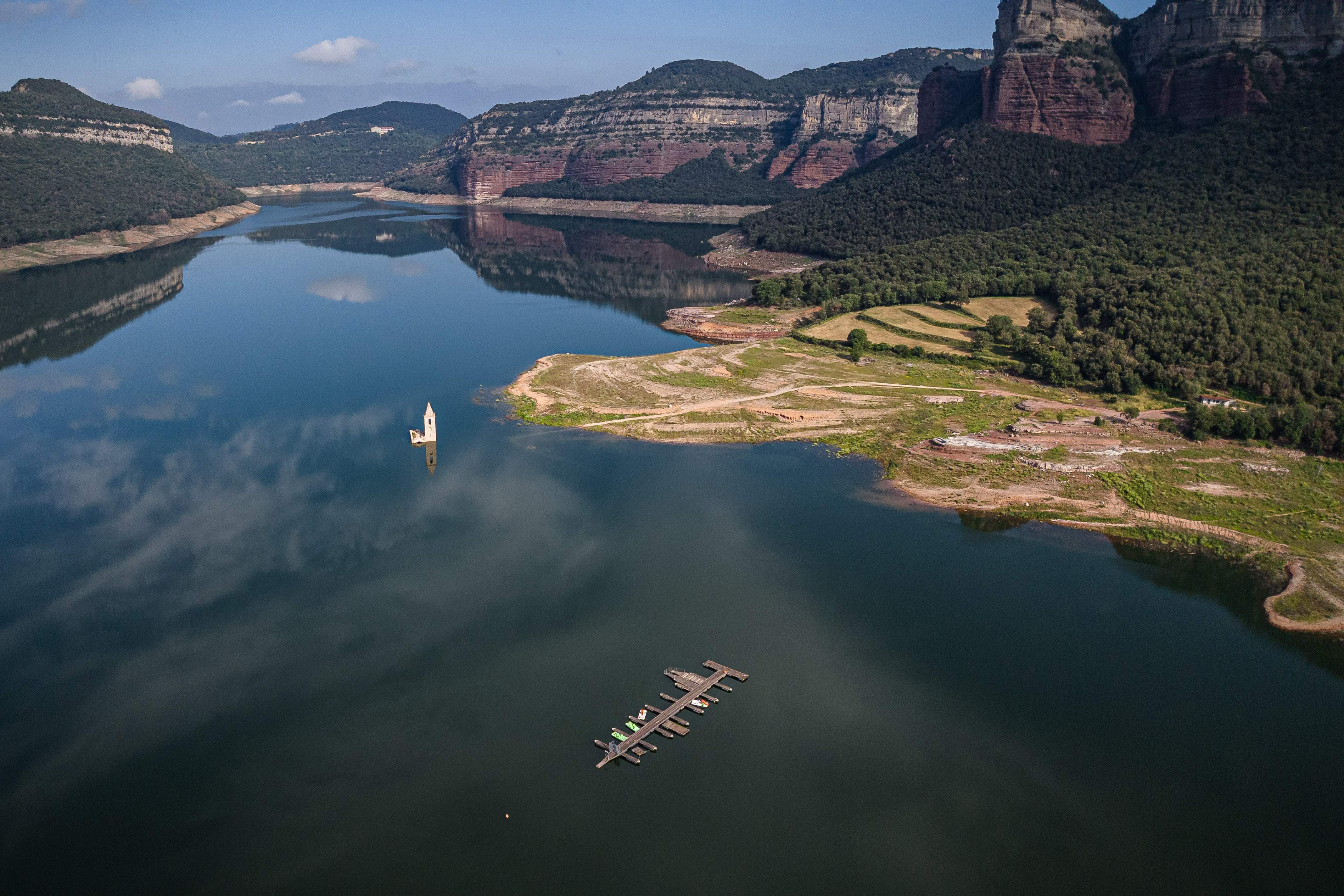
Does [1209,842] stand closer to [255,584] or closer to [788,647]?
[788,647]

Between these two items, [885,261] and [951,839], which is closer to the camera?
[951,839]

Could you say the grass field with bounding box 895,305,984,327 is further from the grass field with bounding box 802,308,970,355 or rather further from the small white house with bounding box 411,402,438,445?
the small white house with bounding box 411,402,438,445

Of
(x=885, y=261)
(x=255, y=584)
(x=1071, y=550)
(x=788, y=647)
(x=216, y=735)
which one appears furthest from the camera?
(x=885, y=261)

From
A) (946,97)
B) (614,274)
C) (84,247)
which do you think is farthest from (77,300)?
(946,97)

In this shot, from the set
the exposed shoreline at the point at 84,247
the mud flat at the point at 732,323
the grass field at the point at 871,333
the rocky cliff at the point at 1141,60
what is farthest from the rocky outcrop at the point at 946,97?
the exposed shoreline at the point at 84,247

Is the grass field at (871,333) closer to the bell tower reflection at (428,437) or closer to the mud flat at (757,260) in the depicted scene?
the mud flat at (757,260)

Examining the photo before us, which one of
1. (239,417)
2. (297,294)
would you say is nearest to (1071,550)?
(239,417)

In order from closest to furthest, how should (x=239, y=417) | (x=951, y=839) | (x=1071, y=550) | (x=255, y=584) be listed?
(x=951, y=839) < (x=255, y=584) < (x=1071, y=550) < (x=239, y=417)
